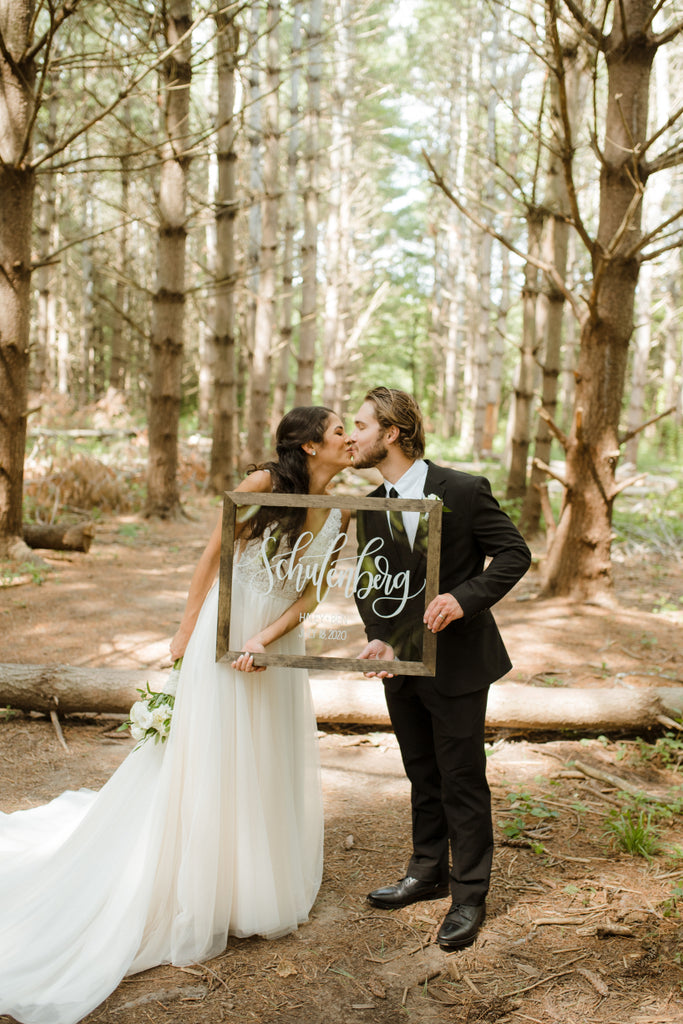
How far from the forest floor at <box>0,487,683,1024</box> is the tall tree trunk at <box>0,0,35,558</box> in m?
1.21

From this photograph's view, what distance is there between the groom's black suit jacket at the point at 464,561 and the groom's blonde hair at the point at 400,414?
0.13m

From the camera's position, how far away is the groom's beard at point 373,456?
2838 millimetres

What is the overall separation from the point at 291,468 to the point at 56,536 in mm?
6433

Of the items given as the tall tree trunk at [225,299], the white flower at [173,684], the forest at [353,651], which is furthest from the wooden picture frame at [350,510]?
the tall tree trunk at [225,299]

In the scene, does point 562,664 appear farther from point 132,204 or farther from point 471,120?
point 132,204

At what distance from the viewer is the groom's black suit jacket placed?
2748 mm

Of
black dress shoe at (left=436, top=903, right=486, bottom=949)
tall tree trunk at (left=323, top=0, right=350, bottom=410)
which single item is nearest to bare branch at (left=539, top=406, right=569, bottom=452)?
black dress shoe at (left=436, top=903, right=486, bottom=949)

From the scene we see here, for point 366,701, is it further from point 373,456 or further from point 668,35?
point 668,35

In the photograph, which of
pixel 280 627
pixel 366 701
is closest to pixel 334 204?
pixel 366 701

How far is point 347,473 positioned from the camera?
734 inches

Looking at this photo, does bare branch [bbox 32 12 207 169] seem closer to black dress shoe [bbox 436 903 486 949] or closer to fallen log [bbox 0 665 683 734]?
fallen log [bbox 0 665 683 734]

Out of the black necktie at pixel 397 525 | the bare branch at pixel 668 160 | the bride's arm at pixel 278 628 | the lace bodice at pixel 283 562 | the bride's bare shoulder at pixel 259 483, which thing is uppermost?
the bare branch at pixel 668 160

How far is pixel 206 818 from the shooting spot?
2.78m

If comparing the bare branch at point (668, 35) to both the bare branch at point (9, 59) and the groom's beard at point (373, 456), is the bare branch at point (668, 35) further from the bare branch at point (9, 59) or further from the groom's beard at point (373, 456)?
the bare branch at point (9, 59)
